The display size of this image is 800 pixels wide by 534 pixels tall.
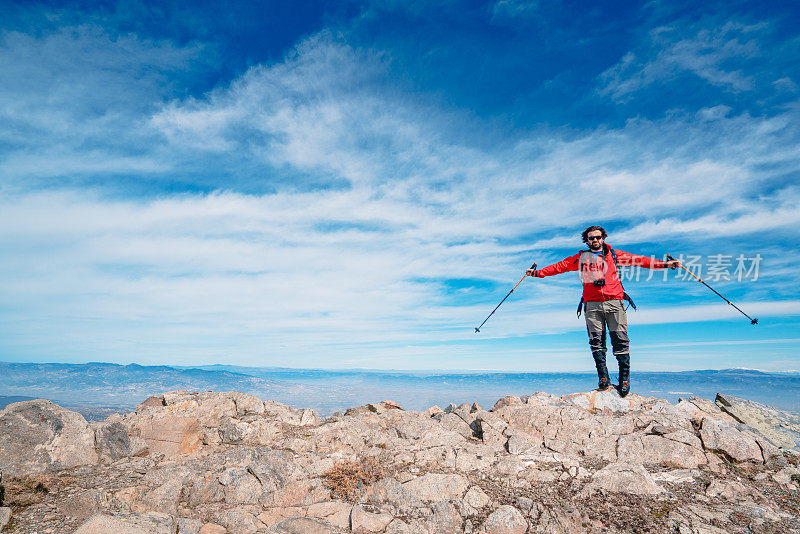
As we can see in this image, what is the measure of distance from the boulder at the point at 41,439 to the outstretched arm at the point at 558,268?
12176 millimetres

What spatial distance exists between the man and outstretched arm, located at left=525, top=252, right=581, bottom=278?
3 cm

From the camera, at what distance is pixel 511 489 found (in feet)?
22.7

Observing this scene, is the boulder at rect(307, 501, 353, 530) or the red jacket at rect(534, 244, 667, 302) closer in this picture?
the boulder at rect(307, 501, 353, 530)

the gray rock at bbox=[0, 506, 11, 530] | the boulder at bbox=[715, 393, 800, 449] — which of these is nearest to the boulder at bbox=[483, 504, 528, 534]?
the gray rock at bbox=[0, 506, 11, 530]

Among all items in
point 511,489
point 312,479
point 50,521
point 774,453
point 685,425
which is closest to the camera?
point 50,521

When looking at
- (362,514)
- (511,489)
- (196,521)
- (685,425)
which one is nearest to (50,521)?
(196,521)

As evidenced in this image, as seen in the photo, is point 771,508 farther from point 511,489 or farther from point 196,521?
point 196,521

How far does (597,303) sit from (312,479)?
362 inches

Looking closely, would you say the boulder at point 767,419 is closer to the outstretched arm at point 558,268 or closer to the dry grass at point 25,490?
the outstretched arm at point 558,268

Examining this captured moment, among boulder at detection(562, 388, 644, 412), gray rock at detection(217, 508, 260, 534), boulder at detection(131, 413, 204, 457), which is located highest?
boulder at detection(562, 388, 644, 412)

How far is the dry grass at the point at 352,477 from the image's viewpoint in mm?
6883

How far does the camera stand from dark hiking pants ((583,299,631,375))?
1105 centimetres

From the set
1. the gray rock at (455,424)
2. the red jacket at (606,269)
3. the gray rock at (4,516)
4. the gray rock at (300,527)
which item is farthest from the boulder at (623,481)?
the gray rock at (4,516)

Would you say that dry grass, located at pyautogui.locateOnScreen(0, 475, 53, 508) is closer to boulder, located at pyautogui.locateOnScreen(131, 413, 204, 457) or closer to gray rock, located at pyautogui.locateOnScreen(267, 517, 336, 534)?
boulder, located at pyautogui.locateOnScreen(131, 413, 204, 457)
